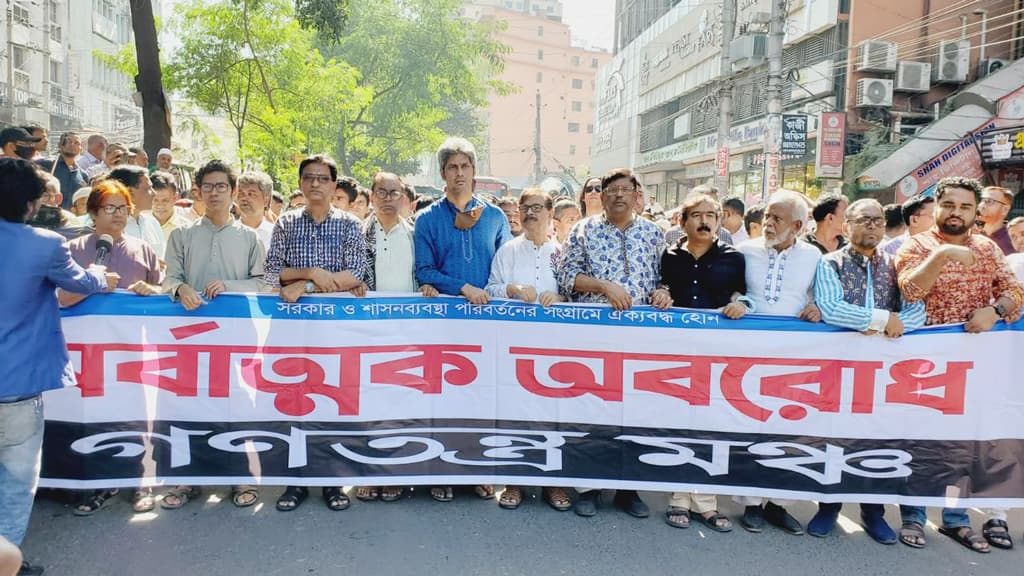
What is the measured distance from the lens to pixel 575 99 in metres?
88.8

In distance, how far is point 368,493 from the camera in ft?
14.0

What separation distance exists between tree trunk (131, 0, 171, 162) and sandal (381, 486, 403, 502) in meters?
8.08

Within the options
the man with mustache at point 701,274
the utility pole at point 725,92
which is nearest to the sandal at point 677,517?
the man with mustache at point 701,274

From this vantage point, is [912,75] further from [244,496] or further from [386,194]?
[244,496]

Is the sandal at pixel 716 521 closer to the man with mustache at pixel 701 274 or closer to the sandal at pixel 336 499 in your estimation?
the man with mustache at pixel 701 274

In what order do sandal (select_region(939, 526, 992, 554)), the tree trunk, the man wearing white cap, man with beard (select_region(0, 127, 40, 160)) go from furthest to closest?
the tree trunk < the man wearing white cap < man with beard (select_region(0, 127, 40, 160)) < sandal (select_region(939, 526, 992, 554))

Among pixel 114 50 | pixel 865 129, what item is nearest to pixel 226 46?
pixel 865 129

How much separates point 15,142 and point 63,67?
3419cm

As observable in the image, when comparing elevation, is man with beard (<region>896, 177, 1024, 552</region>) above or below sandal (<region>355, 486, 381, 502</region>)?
above

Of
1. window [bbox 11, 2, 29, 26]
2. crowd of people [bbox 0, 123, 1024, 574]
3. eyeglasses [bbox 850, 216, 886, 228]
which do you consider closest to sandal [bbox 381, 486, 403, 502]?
crowd of people [bbox 0, 123, 1024, 574]

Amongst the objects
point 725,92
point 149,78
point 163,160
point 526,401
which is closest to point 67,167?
point 163,160

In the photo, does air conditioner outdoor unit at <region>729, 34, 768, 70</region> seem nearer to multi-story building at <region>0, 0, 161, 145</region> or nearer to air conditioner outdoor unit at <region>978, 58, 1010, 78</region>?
air conditioner outdoor unit at <region>978, 58, 1010, 78</region>

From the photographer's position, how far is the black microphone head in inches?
166

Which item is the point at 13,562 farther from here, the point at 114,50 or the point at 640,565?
the point at 114,50
